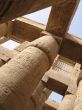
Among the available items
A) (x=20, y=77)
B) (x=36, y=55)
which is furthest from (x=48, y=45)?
(x=20, y=77)

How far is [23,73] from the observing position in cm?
426

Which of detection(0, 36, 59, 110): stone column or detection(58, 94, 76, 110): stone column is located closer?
detection(0, 36, 59, 110): stone column

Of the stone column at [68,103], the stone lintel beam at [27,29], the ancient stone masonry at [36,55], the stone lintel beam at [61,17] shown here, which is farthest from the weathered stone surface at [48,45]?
the stone column at [68,103]

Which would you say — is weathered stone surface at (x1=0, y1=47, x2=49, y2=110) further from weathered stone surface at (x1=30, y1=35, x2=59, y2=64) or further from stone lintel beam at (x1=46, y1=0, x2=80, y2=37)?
stone lintel beam at (x1=46, y1=0, x2=80, y2=37)

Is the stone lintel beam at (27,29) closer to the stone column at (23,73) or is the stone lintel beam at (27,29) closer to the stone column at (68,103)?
the stone column at (23,73)

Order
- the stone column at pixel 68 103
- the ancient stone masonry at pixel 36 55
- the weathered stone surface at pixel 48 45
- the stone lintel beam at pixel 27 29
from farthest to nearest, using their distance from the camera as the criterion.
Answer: the stone lintel beam at pixel 27 29, the stone column at pixel 68 103, the weathered stone surface at pixel 48 45, the ancient stone masonry at pixel 36 55

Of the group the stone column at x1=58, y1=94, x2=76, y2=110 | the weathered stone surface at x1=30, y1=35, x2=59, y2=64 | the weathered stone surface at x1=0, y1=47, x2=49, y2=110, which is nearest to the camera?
the weathered stone surface at x1=0, y1=47, x2=49, y2=110

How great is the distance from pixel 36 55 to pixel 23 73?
91 cm

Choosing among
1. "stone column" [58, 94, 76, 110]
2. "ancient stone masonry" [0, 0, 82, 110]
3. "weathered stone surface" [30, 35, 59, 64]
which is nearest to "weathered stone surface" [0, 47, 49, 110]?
"ancient stone masonry" [0, 0, 82, 110]

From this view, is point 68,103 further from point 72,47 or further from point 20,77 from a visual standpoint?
point 20,77

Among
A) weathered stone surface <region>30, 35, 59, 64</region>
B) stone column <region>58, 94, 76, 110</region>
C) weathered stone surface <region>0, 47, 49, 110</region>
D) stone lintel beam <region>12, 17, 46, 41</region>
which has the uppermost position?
weathered stone surface <region>0, 47, 49, 110</region>

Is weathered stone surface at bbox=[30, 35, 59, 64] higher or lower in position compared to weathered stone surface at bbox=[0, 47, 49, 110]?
lower

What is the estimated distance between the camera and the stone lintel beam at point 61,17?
20.9 feet

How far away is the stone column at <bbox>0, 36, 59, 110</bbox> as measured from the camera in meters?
3.65
